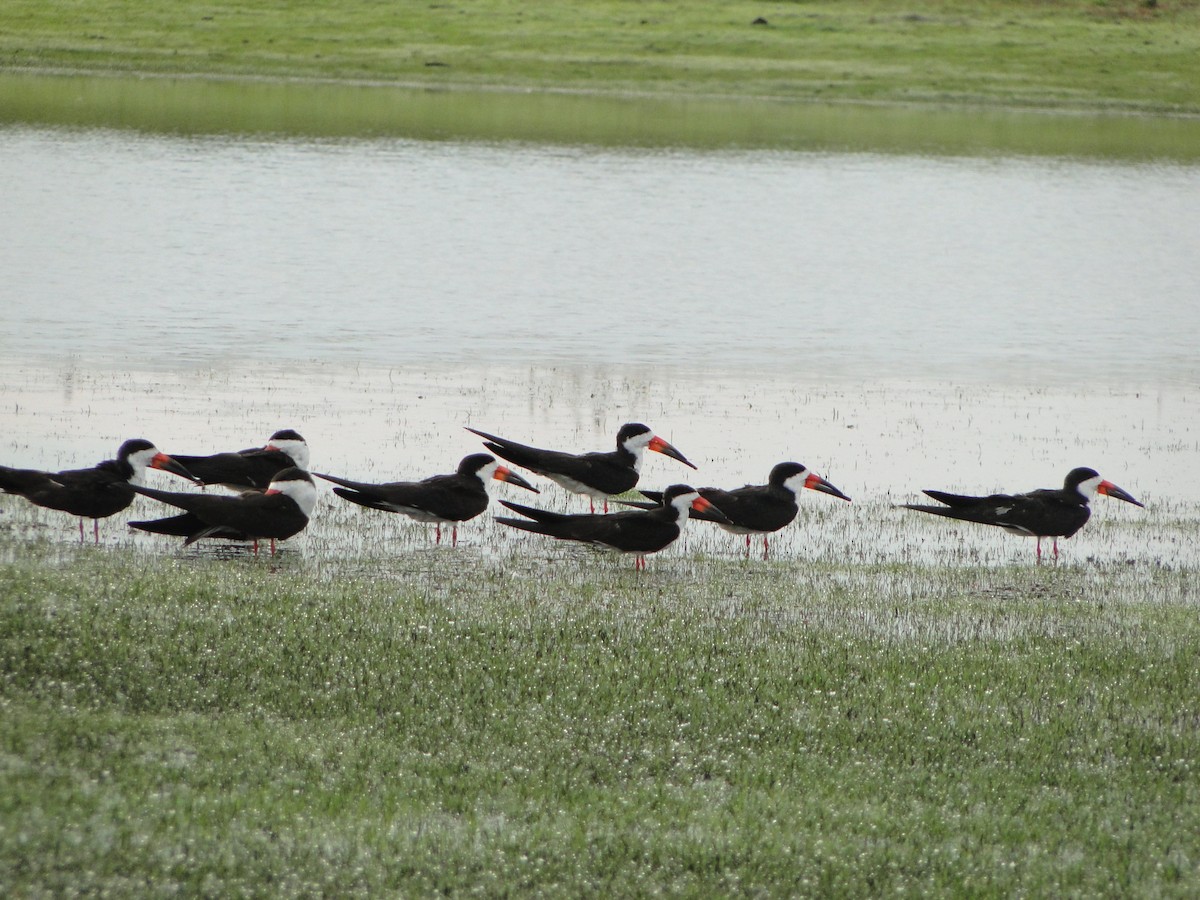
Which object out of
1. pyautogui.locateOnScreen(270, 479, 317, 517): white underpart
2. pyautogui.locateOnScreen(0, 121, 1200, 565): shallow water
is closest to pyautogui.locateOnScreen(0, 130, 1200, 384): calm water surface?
pyautogui.locateOnScreen(0, 121, 1200, 565): shallow water

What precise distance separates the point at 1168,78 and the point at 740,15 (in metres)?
26.0

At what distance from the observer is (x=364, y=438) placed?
19.7m

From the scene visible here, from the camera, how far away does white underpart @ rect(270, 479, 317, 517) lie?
14117 millimetres

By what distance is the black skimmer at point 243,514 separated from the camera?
13734mm

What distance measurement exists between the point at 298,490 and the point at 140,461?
6.50ft

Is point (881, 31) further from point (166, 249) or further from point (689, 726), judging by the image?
point (689, 726)

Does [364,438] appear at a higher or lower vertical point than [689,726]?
lower

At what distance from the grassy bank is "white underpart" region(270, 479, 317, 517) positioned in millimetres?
68774

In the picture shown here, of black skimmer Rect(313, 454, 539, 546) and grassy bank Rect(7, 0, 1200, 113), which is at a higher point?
grassy bank Rect(7, 0, 1200, 113)

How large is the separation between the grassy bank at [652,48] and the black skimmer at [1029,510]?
67.1 metres

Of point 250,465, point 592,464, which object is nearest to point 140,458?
point 250,465

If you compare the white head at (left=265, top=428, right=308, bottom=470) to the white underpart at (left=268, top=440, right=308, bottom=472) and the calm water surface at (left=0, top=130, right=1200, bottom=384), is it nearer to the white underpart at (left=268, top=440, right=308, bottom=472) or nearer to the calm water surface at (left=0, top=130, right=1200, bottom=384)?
the white underpart at (left=268, top=440, right=308, bottom=472)

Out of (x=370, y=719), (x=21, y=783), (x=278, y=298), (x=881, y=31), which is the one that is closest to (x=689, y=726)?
(x=370, y=719)

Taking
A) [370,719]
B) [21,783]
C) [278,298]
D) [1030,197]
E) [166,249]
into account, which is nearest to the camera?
[21,783]
